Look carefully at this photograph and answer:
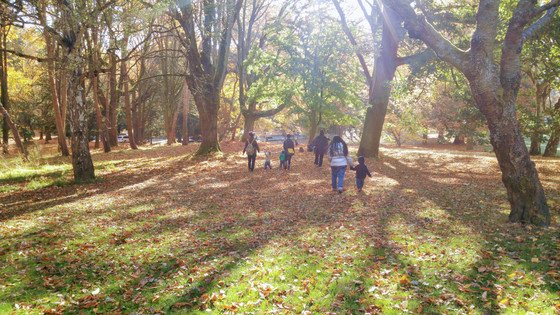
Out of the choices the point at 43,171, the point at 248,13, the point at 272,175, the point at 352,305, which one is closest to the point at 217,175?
the point at 272,175

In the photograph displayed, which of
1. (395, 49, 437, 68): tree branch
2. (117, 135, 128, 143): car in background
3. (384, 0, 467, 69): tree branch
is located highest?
(395, 49, 437, 68): tree branch

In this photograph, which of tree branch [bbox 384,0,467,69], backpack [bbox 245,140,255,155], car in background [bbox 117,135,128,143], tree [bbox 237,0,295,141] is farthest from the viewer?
car in background [bbox 117,135,128,143]

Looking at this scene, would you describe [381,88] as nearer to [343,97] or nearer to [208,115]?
[343,97]

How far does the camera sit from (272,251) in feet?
24.2

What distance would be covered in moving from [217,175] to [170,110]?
985 inches

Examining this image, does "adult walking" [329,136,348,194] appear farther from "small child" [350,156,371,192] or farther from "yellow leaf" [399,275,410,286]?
"yellow leaf" [399,275,410,286]

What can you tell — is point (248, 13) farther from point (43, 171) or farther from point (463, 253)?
point (463, 253)

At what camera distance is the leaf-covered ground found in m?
5.33

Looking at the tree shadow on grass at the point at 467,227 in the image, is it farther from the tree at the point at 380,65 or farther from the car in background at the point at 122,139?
the car in background at the point at 122,139

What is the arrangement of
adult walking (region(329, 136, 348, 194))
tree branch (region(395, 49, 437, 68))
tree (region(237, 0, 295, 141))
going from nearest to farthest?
adult walking (region(329, 136, 348, 194)) → tree branch (region(395, 49, 437, 68)) → tree (region(237, 0, 295, 141))

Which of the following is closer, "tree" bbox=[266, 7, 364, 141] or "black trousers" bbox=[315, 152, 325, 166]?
"black trousers" bbox=[315, 152, 325, 166]

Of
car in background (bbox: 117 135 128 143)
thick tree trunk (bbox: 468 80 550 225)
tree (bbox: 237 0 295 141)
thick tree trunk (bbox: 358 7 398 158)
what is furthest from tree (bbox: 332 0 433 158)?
car in background (bbox: 117 135 128 143)

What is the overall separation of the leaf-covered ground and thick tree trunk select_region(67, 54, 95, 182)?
1.25 metres

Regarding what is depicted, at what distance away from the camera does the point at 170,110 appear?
3984 centimetres
